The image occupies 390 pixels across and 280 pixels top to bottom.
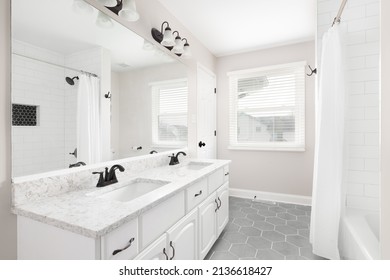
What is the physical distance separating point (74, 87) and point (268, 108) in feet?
8.68

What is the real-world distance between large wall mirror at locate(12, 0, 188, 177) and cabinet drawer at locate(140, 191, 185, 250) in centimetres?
61

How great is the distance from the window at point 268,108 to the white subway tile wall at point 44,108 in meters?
2.50

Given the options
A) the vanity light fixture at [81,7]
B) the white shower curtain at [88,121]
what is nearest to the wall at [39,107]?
the white shower curtain at [88,121]

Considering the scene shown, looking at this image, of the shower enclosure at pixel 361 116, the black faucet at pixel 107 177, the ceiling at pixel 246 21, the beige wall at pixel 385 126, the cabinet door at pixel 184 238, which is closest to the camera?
the beige wall at pixel 385 126

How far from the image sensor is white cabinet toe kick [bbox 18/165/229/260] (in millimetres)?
749

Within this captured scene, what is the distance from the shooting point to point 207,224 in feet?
5.41

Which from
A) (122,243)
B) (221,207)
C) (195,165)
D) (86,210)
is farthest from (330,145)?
(86,210)

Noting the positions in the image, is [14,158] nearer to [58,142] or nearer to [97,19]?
[58,142]

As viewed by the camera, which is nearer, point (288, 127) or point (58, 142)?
point (58, 142)

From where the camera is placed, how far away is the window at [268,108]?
9.52 ft

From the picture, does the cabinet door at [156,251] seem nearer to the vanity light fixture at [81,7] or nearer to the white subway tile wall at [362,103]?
the vanity light fixture at [81,7]
